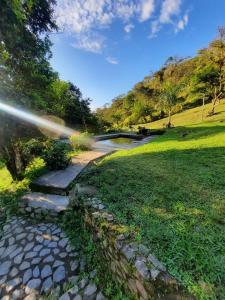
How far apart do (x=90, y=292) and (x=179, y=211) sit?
174 cm

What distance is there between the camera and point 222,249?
2.06 m

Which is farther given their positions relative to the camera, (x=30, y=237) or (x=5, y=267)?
(x=30, y=237)

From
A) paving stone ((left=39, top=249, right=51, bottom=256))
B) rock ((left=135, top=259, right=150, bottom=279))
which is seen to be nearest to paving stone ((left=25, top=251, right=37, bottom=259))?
paving stone ((left=39, top=249, right=51, bottom=256))

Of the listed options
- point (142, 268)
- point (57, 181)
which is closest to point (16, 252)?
point (57, 181)

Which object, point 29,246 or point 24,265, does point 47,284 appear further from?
point 29,246

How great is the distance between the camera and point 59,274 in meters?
2.87

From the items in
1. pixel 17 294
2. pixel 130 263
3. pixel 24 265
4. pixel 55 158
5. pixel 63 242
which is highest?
pixel 55 158

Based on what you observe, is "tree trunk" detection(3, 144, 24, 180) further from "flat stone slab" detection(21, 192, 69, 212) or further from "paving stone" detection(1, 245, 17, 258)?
"paving stone" detection(1, 245, 17, 258)

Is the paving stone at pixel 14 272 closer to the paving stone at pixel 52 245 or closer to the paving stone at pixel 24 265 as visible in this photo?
the paving stone at pixel 24 265

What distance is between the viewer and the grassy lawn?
1.85 m

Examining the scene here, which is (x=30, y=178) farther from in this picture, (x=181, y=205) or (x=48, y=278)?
(x=181, y=205)

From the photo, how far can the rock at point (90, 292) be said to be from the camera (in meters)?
2.43

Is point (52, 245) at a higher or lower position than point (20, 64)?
lower

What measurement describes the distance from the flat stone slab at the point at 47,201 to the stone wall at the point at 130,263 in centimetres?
140
